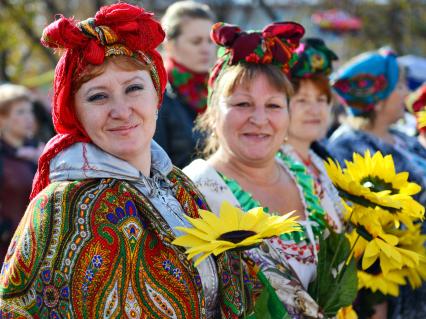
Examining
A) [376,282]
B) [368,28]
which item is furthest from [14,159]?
[368,28]

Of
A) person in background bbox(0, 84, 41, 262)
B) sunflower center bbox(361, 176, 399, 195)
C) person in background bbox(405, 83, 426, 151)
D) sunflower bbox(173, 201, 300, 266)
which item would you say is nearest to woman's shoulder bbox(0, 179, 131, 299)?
sunflower bbox(173, 201, 300, 266)

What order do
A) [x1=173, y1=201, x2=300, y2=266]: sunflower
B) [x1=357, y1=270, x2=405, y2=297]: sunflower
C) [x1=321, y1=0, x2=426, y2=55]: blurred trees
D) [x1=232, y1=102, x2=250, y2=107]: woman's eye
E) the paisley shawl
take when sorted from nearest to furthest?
[x1=173, y1=201, x2=300, y2=266]: sunflower
the paisley shawl
[x1=232, y1=102, x2=250, y2=107]: woman's eye
[x1=357, y1=270, x2=405, y2=297]: sunflower
[x1=321, y1=0, x2=426, y2=55]: blurred trees

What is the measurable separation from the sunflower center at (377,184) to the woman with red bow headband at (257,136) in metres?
0.43

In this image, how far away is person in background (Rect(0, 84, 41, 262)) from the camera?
6.16 m

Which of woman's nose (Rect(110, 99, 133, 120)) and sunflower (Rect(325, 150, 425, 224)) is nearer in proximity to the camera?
woman's nose (Rect(110, 99, 133, 120))

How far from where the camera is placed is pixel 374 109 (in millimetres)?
5145

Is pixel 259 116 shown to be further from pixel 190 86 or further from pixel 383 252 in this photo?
pixel 190 86

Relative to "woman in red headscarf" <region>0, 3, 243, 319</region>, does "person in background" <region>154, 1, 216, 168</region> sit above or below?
above

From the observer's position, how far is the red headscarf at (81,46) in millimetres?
2652

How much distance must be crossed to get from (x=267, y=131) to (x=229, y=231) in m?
1.11

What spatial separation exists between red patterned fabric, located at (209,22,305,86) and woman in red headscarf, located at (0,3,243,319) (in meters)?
0.64

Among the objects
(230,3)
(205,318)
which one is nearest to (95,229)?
(205,318)

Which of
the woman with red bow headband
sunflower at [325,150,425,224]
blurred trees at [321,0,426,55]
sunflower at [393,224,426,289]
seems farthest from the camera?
blurred trees at [321,0,426,55]

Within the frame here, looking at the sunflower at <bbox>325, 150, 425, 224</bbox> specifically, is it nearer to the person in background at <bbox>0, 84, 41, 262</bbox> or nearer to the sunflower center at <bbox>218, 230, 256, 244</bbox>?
the sunflower center at <bbox>218, 230, 256, 244</bbox>
